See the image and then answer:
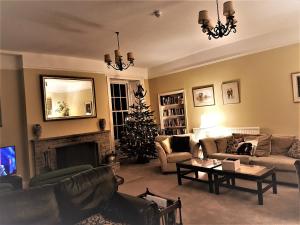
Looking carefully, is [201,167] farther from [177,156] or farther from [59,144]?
[59,144]

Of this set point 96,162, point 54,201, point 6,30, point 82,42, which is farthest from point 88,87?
point 54,201

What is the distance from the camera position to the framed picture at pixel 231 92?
17.8 ft

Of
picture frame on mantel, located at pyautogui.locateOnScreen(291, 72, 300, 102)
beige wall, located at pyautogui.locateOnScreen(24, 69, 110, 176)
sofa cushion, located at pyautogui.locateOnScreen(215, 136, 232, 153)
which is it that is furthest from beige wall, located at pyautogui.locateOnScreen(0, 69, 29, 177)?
picture frame on mantel, located at pyautogui.locateOnScreen(291, 72, 300, 102)

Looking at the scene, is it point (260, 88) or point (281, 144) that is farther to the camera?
point (260, 88)

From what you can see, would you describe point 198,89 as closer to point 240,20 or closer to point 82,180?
point 240,20

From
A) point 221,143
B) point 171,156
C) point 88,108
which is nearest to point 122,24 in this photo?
point 88,108

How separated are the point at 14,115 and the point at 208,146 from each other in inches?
164

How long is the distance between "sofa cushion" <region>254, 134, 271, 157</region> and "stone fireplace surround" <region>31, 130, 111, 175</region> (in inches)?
143

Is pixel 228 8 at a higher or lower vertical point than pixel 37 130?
higher

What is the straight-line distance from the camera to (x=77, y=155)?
5.43 meters

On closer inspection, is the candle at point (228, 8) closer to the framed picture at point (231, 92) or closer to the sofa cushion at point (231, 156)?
the sofa cushion at point (231, 156)

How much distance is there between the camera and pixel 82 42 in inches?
177

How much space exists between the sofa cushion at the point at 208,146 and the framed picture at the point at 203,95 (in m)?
1.39

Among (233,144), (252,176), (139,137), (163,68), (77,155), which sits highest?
(163,68)
